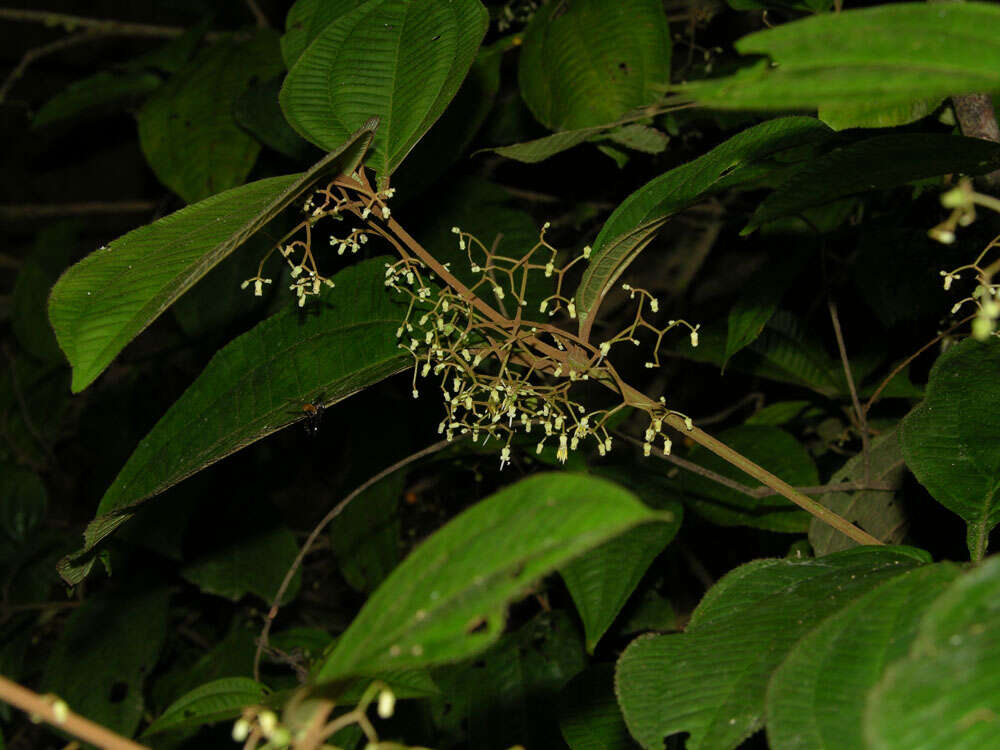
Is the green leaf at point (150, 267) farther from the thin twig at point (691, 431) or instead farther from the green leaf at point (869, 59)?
the green leaf at point (869, 59)

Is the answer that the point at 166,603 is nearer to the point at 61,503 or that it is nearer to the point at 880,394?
the point at 61,503

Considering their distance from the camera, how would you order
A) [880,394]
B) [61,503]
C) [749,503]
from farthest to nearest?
1. [61,503]
2. [880,394]
3. [749,503]

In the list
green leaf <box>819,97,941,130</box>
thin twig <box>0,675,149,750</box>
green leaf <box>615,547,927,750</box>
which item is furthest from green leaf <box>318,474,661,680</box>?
green leaf <box>819,97,941,130</box>

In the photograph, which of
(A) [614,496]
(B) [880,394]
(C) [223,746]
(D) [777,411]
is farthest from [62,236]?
(A) [614,496]

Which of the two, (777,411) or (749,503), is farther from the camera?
(777,411)

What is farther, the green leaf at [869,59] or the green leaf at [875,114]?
the green leaf at [875,114]

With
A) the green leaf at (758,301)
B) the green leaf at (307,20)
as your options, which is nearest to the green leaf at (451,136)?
the green leaf at (307,20)
